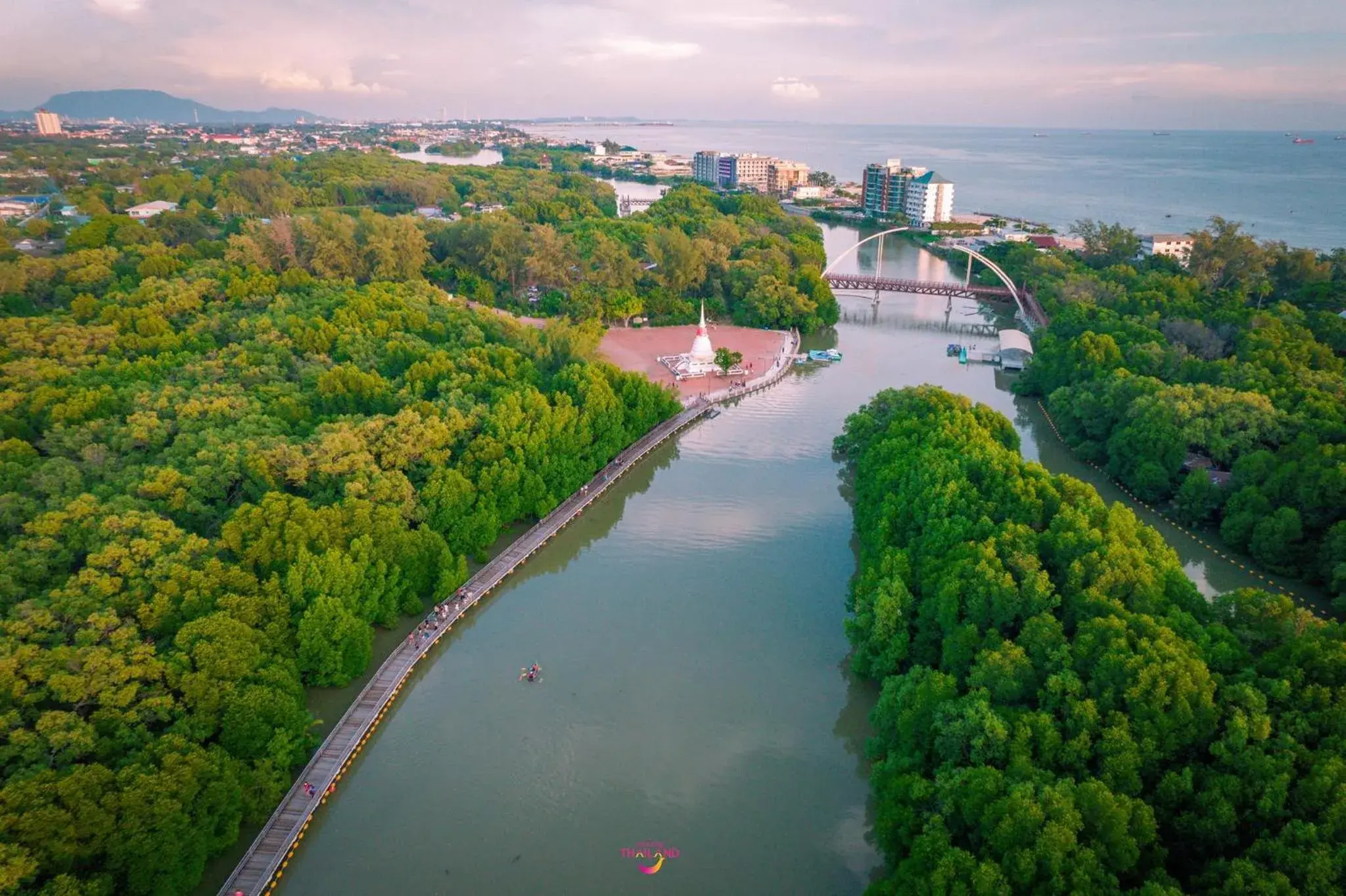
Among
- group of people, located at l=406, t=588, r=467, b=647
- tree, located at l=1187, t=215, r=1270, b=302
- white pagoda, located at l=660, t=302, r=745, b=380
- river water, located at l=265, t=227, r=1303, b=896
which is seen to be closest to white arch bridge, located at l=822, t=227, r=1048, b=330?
tree, located at l=1187, t=215, r=1270, b=302

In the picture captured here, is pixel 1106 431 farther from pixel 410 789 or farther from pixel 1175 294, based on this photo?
pixel 410 789

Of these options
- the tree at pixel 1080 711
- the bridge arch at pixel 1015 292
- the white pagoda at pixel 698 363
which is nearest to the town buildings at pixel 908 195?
the bridge arch at pixel 1015 292

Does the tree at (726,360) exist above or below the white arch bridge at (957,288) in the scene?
below

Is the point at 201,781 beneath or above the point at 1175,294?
beneath

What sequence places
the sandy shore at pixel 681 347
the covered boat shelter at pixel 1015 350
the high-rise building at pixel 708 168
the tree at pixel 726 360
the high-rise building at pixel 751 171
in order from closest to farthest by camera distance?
the sandy shore at pixel 681 347, the tree at pixel 726 360, the covered boat shelter at pixel 1015 350, the high-rise building at pixel 751 171, the high-rise building at pixel 708 168

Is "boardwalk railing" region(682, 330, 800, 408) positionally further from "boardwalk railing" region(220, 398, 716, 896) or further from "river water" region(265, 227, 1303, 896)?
"boardwalk railing" region(220, 398, 716, 896)

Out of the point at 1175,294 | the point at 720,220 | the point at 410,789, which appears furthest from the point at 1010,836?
the point at 720,220

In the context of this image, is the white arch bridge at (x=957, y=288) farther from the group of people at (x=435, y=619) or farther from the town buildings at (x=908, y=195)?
the group of people at (x=435, y=619)
